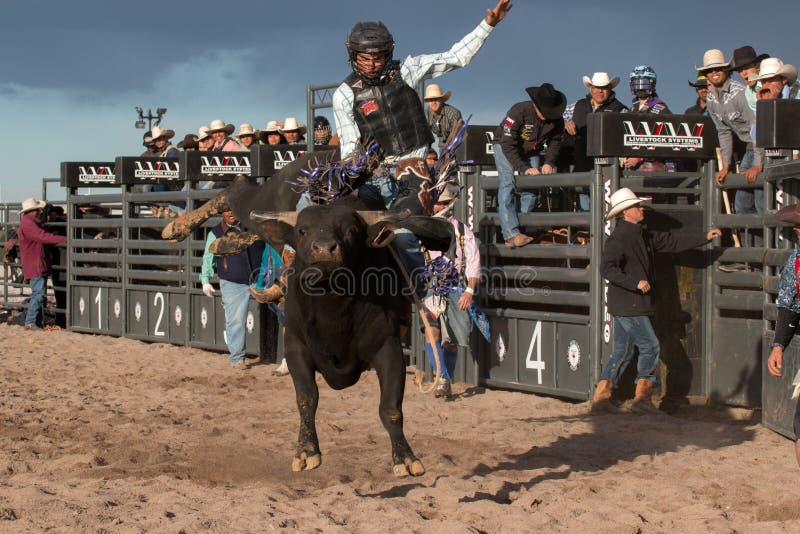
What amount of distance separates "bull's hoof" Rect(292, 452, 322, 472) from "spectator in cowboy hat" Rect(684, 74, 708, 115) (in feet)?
19.6

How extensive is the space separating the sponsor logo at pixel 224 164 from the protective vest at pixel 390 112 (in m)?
6.44

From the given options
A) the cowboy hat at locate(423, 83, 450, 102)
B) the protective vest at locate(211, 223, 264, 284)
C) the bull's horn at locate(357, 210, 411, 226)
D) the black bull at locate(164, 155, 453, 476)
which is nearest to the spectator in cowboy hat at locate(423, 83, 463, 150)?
the cowboy hat at locate(423, 83, 450, 102)

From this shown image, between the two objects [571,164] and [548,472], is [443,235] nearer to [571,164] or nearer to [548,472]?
[548,472]

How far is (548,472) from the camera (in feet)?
22.0

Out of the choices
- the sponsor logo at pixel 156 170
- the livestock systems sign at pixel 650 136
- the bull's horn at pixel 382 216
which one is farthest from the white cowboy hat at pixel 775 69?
the sponsor logo at pixel 156 170

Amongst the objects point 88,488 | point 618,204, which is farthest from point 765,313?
point 88,488

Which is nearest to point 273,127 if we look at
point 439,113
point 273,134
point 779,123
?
point 273,134

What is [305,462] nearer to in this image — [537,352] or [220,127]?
[537,352]

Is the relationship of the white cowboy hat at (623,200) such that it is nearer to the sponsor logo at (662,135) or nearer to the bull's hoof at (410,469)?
the sponsor logo at (662,135)

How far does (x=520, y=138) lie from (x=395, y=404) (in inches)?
187

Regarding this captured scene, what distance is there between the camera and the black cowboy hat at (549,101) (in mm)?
9805

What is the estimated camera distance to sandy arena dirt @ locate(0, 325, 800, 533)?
5.49 metres

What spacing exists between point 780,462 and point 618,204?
8.37ft

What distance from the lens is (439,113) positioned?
10734mm
